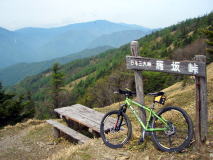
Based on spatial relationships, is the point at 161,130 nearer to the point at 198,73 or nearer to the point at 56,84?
the point at 198,73

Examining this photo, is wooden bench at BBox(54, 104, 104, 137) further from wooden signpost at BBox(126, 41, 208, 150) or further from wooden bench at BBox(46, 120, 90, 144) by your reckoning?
wooden signpost at BBox(126, 41, 208, 150)

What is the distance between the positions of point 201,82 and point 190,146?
4.73ft

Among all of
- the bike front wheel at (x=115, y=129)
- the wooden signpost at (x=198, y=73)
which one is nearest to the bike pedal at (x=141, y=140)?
the bike front wheel at (x=115, y=129)

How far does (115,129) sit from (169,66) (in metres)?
2.27

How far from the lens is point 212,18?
80.2 metres

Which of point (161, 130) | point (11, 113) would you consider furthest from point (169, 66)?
point (11, 113)

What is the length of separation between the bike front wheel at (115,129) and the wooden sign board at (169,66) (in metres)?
1.29

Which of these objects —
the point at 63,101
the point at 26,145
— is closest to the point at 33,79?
the point at 63,101

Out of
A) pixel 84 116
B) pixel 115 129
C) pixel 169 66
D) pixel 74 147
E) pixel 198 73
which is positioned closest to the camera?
pixel 198 73

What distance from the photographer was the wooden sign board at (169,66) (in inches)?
175

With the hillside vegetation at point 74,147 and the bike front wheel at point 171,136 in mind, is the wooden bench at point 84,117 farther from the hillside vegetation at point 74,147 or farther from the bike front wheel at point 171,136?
the bike front wheel at point 171,136

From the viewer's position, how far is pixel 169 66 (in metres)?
4.82

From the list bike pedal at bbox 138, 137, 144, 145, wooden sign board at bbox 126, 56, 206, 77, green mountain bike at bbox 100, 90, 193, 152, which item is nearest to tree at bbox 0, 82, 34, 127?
green mountain bike at bbox 100, 90, 193, 152

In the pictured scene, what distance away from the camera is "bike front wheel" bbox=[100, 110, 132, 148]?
5574 mm
